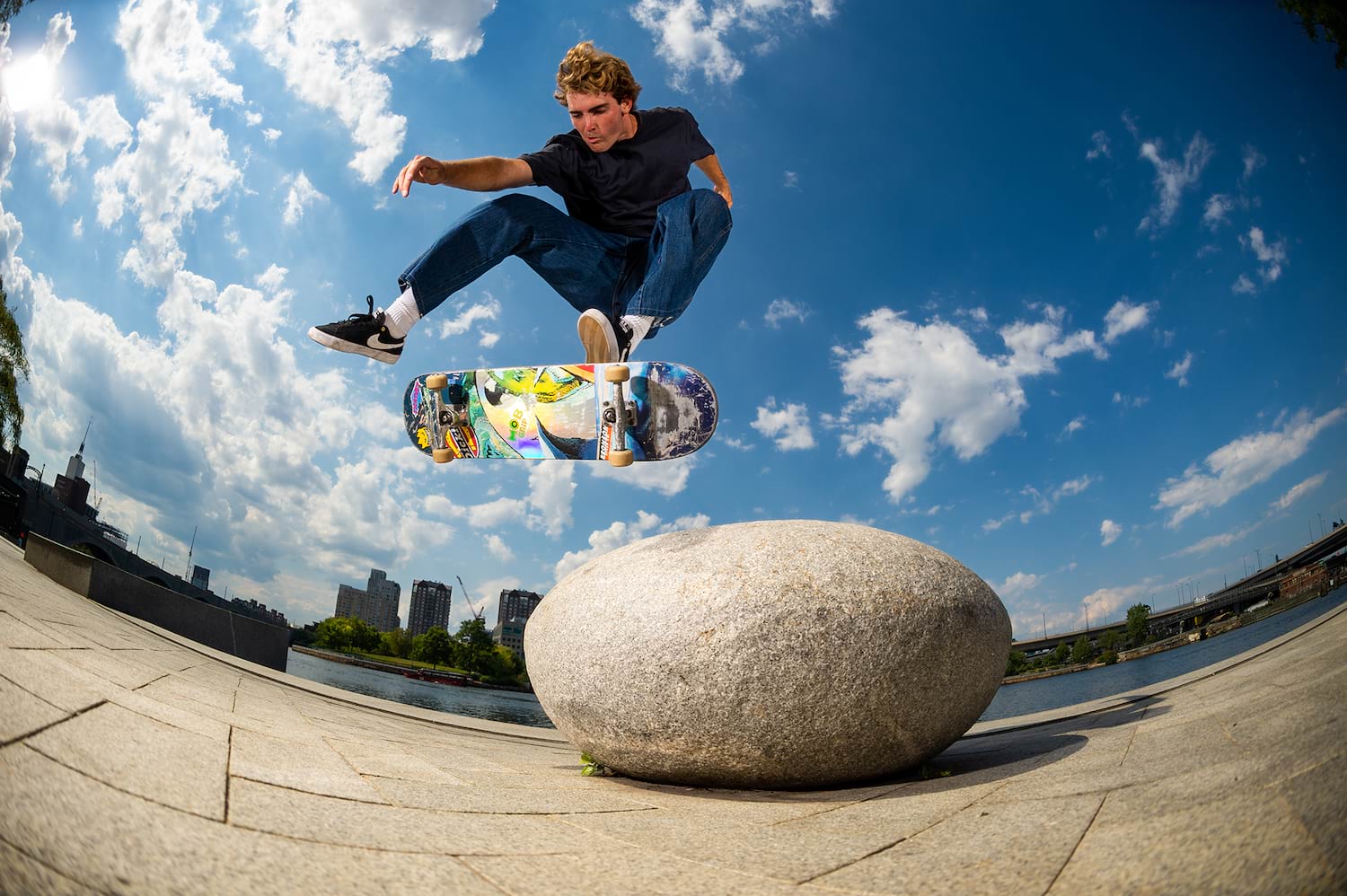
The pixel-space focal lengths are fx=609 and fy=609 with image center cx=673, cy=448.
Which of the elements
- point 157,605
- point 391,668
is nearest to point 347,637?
point 391,668

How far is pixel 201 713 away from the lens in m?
2.63

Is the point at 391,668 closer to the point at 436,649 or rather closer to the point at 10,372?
the point at 436,649

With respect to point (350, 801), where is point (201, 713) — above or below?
below

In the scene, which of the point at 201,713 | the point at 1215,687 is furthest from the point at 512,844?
the point at 1215,687

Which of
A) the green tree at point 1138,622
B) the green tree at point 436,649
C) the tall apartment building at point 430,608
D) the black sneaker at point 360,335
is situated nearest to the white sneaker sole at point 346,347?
the black sneaker at point 360,335

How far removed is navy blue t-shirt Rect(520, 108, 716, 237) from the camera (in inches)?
197

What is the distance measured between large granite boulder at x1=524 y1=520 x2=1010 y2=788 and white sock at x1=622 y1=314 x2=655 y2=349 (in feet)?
6.45

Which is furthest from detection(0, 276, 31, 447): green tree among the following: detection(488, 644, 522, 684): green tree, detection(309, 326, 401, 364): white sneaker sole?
detection(488, 644, 522, 684): green tree

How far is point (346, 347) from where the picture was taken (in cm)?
479

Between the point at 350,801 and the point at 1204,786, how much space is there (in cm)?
242

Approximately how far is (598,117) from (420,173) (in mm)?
1489

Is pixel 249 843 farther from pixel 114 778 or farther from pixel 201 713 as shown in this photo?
pixel 201 713

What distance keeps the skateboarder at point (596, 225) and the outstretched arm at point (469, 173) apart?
1cm

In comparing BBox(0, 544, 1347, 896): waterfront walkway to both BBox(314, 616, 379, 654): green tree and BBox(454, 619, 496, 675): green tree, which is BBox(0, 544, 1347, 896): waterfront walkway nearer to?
BBox(454, 619, 496, 675): green tree
